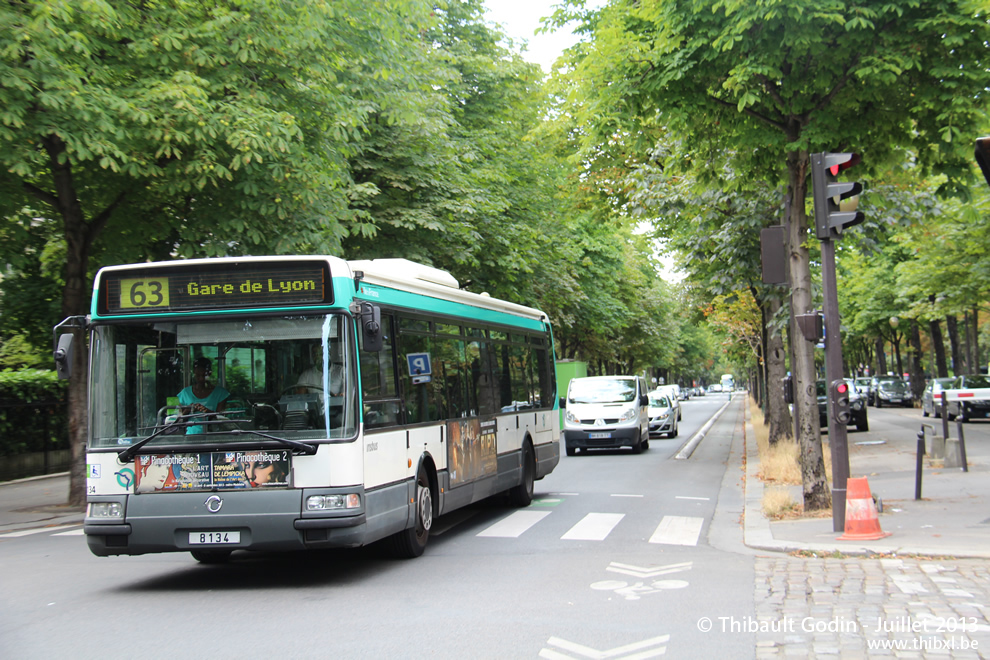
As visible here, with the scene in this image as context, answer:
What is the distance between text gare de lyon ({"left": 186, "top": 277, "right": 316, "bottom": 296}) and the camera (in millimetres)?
8039

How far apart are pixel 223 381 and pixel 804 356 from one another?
730cm

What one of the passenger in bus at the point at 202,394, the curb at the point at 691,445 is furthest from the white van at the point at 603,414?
the passenger in bus at the point at 202,394

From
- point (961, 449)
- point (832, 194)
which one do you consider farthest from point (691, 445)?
point (832, 194)

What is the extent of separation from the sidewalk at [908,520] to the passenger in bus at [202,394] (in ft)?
18.1

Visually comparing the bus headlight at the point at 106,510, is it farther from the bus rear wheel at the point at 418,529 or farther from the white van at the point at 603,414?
the white van at the point at 603,414

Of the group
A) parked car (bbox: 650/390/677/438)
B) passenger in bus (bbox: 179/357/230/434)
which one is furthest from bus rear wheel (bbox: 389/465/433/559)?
parked car (bbox: 650/390/677/438)

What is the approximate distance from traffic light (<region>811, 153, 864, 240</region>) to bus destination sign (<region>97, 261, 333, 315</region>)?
526 centimetres

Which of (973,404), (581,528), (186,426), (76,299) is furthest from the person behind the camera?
(973,404)

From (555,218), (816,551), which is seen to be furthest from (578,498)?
(555,218)

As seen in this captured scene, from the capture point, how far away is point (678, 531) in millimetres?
11023

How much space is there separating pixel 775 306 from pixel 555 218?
730 centimetres

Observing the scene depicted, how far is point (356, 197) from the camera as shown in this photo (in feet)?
59.6

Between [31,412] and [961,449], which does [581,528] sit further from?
[31,412]

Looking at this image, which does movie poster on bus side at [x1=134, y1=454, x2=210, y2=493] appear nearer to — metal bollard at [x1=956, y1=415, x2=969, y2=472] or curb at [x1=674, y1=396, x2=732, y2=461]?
metal bollard at [x1=956, y1=415, x2=969, y2=472]
